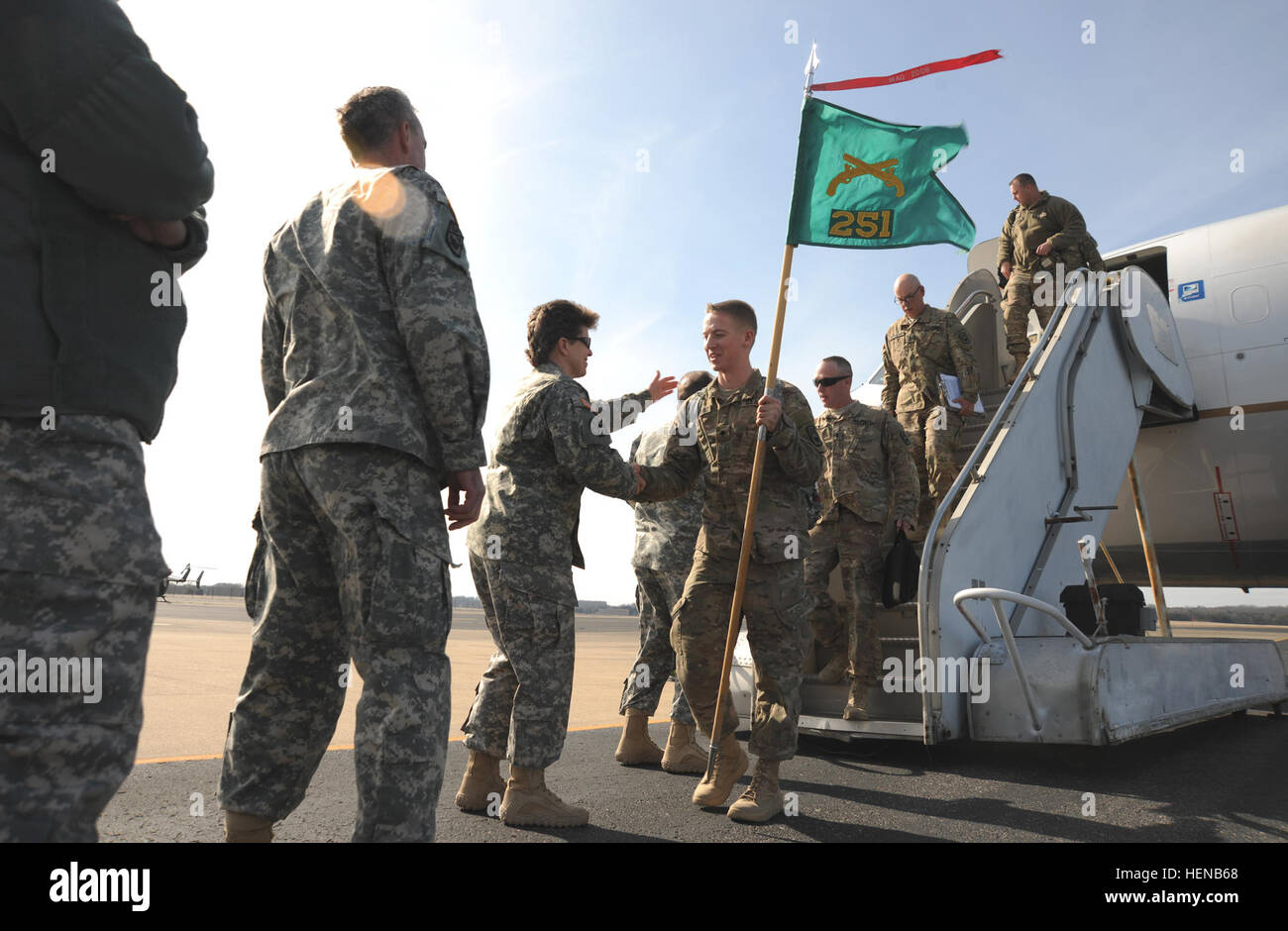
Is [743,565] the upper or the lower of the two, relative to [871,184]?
lower

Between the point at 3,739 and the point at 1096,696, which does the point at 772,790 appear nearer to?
the point at 1096,696

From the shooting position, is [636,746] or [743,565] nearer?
[743,565]

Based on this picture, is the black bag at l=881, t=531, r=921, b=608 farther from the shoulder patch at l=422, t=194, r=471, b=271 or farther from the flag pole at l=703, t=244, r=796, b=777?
the shoulder patch at l=422, t=194, r=471, b=271

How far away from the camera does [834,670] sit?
4.89 metres

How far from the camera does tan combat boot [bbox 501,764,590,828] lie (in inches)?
125

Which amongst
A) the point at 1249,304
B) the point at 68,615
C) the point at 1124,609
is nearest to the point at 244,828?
the point at 68,615

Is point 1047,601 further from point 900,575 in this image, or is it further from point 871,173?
point 871,173

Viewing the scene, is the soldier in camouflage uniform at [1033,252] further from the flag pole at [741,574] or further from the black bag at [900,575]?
the flag pole at [741,574]

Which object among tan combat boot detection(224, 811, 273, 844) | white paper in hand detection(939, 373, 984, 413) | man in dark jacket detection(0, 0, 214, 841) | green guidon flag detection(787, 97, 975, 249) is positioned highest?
green guidon flag detection(787, 97, 975, 249)

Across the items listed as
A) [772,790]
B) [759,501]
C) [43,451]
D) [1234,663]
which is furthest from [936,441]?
[43,451]

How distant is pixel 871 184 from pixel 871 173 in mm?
56

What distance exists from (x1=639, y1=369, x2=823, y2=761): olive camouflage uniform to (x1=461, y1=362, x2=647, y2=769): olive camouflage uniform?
371mm

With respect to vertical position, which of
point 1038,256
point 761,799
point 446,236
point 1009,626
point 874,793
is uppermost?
point 1038,256

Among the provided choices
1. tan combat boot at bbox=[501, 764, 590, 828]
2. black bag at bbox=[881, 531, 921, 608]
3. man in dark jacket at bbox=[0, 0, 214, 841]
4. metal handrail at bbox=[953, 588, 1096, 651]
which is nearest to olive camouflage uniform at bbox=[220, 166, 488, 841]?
man in dark jacket at bbox=[0, 0, 214, 841]
